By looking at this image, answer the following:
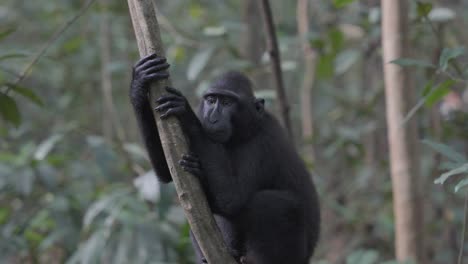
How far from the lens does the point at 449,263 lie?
8320mm

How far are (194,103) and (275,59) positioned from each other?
397 centimetres

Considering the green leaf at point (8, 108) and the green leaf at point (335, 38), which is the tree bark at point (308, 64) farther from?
the green leaf at point (8, 108)

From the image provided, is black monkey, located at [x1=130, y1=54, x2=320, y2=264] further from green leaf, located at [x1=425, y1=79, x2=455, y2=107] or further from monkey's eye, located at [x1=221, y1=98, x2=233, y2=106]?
green leaf, located at [x1=425, y1=79, x2=455, y2=107]

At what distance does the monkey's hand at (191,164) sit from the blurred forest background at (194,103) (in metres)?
1.44

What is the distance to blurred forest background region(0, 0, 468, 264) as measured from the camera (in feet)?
20.5

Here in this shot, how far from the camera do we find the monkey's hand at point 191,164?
11.9ft

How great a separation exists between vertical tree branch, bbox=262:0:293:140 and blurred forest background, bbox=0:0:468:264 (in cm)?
62

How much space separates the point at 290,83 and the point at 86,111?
3837 mm

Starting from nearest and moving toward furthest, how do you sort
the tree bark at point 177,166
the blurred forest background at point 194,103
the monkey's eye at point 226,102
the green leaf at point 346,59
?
the tree bark at point 177,166 → the monkey's eye at point 226,102 → the blurred forest background at point 194,103 → the green leaf at point 346,59

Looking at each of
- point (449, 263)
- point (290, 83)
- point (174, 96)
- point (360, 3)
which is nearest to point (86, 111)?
point (290, 83)

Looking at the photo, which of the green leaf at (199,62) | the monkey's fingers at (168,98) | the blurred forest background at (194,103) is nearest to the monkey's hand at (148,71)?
the monkey's fingers at (168,98)

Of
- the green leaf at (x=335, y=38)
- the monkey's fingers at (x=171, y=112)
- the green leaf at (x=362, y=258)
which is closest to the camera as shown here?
the monkey's fingers at (x=171, y=112)

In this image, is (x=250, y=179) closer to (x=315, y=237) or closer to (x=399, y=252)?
(x=315, y=237)

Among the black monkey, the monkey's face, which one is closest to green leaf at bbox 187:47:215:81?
the black monkey
